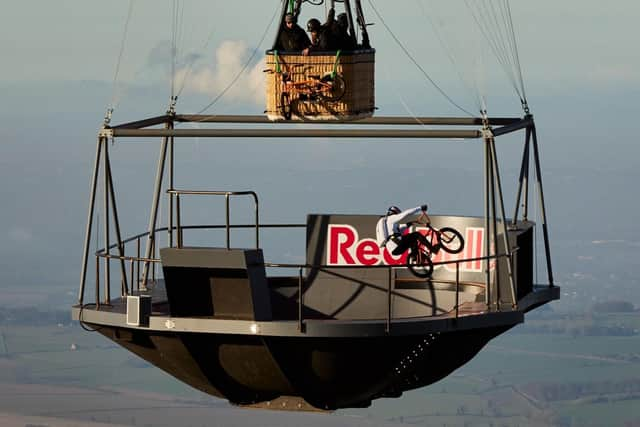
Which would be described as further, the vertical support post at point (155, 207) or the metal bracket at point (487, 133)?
the vertical support post at point (155, 207)

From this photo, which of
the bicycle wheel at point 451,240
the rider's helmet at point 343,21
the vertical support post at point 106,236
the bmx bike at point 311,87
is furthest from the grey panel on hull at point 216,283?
the bicycle wheel at point 451,240

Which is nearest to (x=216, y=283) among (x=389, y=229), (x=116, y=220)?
(x=116, y=220)

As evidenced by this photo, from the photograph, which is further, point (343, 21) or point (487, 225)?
point (343, 21)

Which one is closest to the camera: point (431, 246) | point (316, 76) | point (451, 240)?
point (316, 76)

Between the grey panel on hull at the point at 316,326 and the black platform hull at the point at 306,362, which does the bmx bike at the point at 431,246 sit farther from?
the grey panel on hull at the point at 316,326

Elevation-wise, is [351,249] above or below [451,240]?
below

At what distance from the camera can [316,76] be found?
41.4 meters

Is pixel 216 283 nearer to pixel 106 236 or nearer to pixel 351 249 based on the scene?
pixel 106 236

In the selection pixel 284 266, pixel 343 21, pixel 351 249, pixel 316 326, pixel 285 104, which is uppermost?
pixel 343 21

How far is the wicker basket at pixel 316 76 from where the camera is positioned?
136ft

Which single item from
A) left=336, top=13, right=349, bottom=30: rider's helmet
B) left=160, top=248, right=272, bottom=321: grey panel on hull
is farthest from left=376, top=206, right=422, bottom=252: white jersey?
left=160, top=248, right=272, bottom=321: grey panel on hull

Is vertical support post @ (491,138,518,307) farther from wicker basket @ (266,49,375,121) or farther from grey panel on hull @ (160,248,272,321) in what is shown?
grey panel on hull @ (160,248,272,321)

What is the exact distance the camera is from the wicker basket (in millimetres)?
41312

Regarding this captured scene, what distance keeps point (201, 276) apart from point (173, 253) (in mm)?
736
